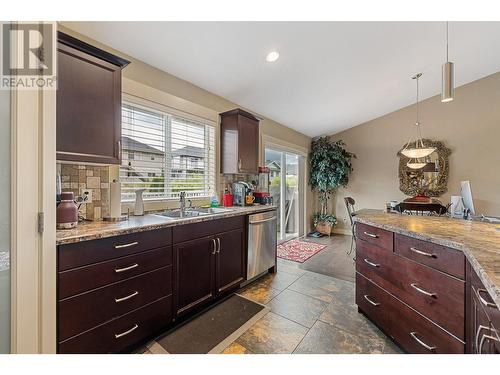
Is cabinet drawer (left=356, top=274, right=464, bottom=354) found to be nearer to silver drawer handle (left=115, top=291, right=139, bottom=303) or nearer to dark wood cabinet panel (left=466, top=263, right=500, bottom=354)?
dark wood cabinet panel (left=466, top=263, right=500, bottom=354)

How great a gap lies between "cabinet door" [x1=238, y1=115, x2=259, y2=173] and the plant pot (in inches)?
112

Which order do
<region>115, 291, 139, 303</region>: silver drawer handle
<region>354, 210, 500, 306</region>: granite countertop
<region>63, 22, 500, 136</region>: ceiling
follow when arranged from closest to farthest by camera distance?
<region>354, 210, 500, 306</region>: granite countertop, <region>115, 291, 139, 303</region>: silver drawer handle, <region>63, 22, 500, 136</region>: ceiling

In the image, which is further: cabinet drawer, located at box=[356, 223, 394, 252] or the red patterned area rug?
the red patterned area rug

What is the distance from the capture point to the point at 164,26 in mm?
1853

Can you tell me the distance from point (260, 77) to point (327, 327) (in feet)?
8.85

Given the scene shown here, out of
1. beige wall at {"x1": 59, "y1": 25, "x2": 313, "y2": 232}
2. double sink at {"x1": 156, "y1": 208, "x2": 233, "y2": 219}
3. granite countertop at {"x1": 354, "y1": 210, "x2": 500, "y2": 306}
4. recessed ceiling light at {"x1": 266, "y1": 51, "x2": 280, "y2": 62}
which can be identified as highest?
recessed ceiling light at {"x1": 266, "y1": 51, "x2": 280, "y2": 62}

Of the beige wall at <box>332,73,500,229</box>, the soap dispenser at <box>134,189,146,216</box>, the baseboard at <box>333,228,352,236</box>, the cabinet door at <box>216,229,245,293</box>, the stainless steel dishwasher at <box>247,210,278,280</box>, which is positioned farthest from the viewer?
the baseboard at <box>333,228,352,236</box>

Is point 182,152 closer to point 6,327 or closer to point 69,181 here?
point 69,181

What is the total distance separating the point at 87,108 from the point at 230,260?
5.87ft

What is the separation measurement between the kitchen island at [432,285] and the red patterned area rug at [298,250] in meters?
1.74

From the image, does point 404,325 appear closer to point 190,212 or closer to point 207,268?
point 207,268

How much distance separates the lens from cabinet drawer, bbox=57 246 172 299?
1.26m

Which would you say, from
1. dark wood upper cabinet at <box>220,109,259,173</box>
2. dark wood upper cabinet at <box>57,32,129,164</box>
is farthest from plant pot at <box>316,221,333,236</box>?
dark wood upper cabinet at <box>57,32,129,164</box>
